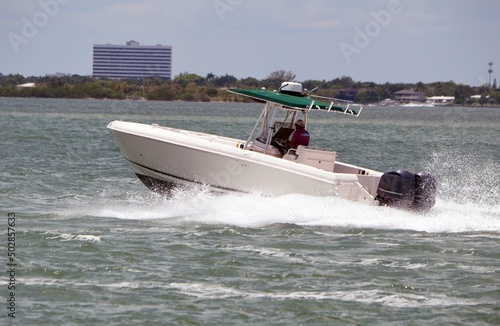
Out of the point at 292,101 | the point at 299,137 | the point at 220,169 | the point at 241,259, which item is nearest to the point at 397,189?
the point at 299,137

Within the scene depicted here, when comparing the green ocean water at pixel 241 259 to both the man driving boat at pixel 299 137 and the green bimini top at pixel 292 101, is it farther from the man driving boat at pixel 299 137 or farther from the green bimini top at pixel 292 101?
the green bimini top at pixel 292 101

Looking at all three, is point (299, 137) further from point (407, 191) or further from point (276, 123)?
point (407, 191)

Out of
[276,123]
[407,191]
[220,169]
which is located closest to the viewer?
[407,191]

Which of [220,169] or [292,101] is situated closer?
[220,169]

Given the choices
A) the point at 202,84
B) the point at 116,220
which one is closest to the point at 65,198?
the point at 116,220

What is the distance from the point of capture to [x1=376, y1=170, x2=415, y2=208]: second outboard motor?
1539 centimetres

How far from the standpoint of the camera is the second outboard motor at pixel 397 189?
1539cm

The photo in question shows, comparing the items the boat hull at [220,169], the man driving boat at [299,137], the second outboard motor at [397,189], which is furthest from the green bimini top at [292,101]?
the second outboard motor at [397,189]

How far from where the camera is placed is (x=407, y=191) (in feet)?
50.5

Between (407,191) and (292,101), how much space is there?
90.8 inches

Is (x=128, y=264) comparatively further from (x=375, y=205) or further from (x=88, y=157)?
(x=88, y=157)

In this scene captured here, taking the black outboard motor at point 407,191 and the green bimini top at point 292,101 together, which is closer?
the black outboard motor at point 407,191

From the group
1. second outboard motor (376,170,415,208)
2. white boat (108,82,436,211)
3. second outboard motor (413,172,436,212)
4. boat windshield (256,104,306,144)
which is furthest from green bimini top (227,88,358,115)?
second outboard motor (413,172,436,212)

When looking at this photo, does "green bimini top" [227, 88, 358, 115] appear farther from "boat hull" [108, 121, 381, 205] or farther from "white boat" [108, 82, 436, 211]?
"boat hull" [108, 121, 381, 205]
